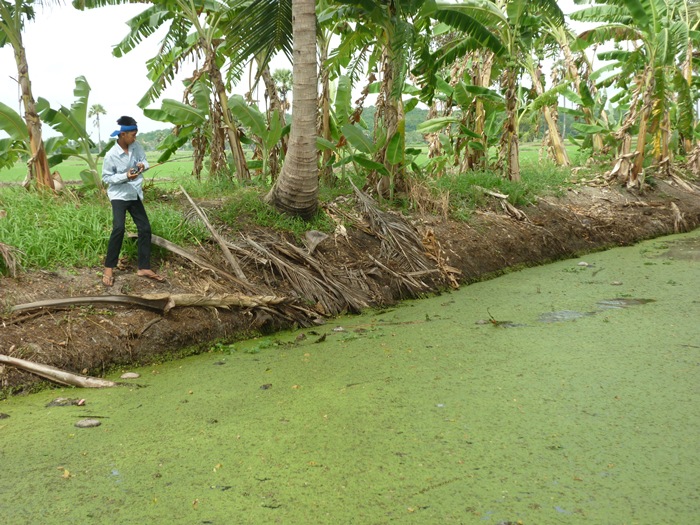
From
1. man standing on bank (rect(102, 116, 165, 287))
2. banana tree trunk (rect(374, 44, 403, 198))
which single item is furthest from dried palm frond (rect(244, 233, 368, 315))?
banana tree trunk (rect(374, 44, 403, 198))

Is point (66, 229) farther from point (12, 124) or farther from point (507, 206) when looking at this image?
point (507, 206)

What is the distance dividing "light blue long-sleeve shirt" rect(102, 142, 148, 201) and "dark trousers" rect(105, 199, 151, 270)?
52mm

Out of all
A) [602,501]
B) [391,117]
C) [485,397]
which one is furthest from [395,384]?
[391,117]

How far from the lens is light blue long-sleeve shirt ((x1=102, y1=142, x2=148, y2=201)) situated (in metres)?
3.94

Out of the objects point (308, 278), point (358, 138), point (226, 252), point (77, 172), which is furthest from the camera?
point (77, 172)

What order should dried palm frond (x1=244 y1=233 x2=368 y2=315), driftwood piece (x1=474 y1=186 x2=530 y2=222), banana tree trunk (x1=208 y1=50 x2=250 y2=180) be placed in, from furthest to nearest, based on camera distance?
driftwood piece (x1=474 y1=186 x2=530 y2=222)
banana tree trunk (x1=208 y1=50 x2=250 y2=180)
dried palm frond (x1=244 y1=233 x2=368 y2=315)

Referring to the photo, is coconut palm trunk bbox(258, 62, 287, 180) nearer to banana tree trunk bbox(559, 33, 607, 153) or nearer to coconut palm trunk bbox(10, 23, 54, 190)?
coconut palm trunk bbox(10, 23, 54, 190)

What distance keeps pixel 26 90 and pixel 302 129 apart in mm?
2510

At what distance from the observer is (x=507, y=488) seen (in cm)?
212

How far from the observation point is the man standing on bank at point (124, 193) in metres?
3.95

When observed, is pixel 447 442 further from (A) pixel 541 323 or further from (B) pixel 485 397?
(A) pixel 541 323

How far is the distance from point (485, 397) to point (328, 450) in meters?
0.90

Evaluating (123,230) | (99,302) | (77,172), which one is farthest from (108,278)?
(77,172)

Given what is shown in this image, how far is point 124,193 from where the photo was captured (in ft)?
13.1
